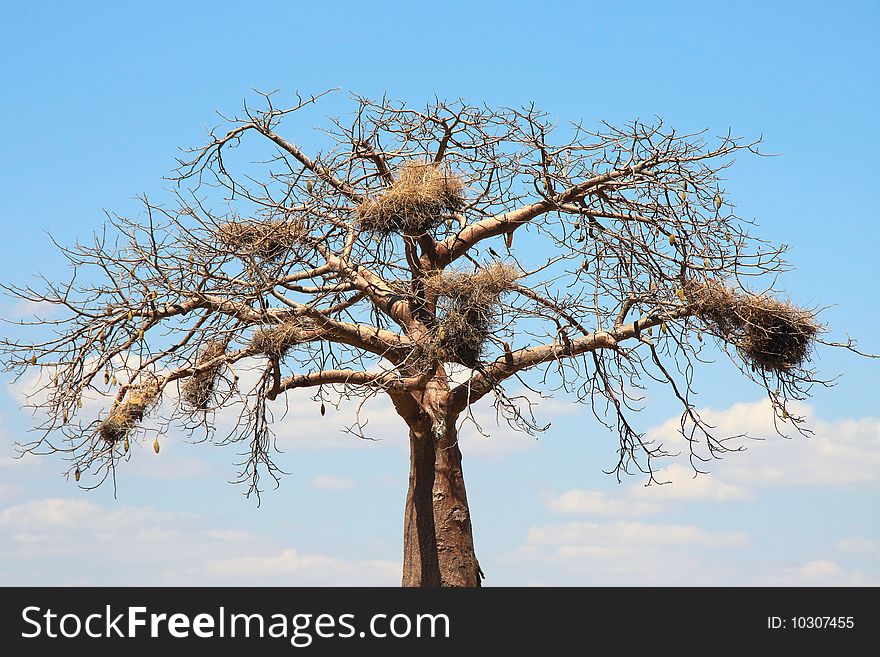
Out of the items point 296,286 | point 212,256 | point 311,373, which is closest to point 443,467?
point 311,373

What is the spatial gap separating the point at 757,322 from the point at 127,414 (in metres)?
5.95

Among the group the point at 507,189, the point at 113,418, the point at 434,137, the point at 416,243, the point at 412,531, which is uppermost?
the point at 434,137

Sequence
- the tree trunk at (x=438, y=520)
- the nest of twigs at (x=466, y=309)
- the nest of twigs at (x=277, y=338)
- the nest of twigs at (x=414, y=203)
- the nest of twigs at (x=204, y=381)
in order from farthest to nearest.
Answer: the tree trunk at (x=438, y=520) → the nest of twigs at (x=204, y=381) → the nest of twigs at (x=414, y=203) → the nest of twigs at (x=277, y=338) → the nest of twigs at (x=466, y=309)

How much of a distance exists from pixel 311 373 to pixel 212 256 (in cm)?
154

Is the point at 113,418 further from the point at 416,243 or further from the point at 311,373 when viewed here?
the point at 416,243

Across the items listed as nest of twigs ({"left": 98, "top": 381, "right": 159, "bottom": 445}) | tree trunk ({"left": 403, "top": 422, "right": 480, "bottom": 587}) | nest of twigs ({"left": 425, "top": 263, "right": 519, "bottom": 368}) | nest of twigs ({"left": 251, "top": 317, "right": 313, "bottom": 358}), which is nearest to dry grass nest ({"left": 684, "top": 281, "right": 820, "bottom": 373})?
nest of twigs ({"left": 425, "top": 263, "right": 519, "bottom": 368})

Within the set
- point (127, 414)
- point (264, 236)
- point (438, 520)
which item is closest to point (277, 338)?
point (264, 236)

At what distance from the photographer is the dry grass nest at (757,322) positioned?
9.84 metres

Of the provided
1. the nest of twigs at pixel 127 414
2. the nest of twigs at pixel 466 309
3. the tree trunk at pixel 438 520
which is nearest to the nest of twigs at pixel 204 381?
the nest of twigs at pixel 127 414

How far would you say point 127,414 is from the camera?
966cm

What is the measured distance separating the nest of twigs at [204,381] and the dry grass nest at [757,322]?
4.56 meters

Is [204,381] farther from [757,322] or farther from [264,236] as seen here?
[757,322]

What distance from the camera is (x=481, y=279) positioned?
933 centimetres

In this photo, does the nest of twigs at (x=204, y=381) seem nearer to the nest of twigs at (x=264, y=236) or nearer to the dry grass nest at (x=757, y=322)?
the nest of twigs at (x=264, y=236)
